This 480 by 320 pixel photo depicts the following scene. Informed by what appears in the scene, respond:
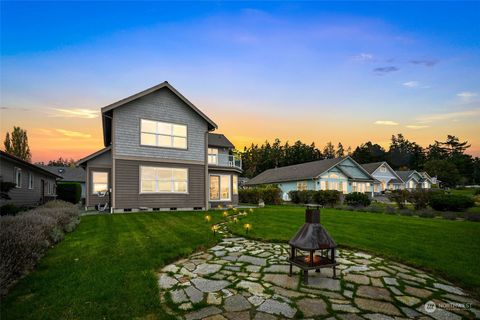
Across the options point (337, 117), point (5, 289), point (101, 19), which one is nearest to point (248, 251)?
point (5, 289)

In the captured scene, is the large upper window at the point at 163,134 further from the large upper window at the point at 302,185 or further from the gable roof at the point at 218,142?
the large upper window at the point at 302,185

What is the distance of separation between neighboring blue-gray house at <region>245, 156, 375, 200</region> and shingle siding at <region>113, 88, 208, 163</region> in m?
18.7

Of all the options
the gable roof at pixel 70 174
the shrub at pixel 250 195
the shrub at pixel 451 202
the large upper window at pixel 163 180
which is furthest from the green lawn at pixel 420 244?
the gable roof at pixel 70 174

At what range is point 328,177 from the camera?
33156 millimetres

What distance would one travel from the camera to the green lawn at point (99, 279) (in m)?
3.43

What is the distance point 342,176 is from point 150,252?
3255cm

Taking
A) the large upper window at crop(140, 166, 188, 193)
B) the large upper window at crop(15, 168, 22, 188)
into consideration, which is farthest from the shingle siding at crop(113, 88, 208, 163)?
the large upper window at crop(15, 168, 22, 188)

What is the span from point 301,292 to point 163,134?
14.2 m

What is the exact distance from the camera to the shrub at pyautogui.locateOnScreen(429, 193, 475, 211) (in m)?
18.2

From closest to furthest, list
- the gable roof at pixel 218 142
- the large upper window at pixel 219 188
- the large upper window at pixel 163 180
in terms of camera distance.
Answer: the large upper window at pixel 163 180 < the large upper window at pixel 219 188 < the gable roof at pixel 218 142

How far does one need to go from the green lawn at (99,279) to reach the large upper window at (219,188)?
12.3 m

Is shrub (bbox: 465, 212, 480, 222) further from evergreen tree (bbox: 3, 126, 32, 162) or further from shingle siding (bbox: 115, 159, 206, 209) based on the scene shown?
evergreen tree (bbox: 3, 126, 32, 162)

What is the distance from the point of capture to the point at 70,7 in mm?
10641

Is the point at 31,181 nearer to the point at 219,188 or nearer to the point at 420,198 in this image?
the point at 219,188
